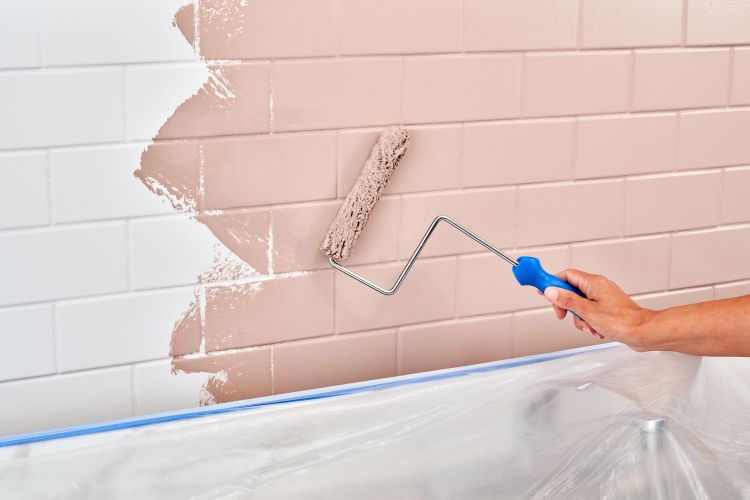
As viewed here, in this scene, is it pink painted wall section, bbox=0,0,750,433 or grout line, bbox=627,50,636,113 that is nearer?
pink painted wall section, bbox=0,0,750,433

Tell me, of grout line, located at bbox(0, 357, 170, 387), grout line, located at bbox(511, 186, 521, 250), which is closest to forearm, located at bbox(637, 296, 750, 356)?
grout line, located at bbox(511, 186, 521, 250)

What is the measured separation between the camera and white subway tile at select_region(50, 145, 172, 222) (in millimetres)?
1277

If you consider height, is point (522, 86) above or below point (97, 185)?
above

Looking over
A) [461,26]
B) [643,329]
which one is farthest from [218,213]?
[643,329]

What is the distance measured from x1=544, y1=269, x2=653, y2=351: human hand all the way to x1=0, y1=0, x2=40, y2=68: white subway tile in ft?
2.40

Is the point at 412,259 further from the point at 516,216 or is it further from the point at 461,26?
the point at 461,26

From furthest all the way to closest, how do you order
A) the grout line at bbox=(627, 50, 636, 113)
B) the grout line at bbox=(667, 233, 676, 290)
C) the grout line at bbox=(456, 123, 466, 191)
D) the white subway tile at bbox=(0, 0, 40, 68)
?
the grout line at bbox=(667, 233, 676, 290) → the grout line at bbox=(627, 50, 636, 113) → the grout line at bbox=(456, 123, 466, 191) → the white subway tile at bbox=(0, 0, 40, 68)

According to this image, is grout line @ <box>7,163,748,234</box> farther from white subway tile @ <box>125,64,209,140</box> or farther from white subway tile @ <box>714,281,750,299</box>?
white subway tile @ <box>714,281,750,299</box>

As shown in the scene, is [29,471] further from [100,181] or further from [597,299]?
[597,299]

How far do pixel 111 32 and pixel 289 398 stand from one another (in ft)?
1.85

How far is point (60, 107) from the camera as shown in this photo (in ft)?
4.13

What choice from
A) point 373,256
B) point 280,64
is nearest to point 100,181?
point 280,64

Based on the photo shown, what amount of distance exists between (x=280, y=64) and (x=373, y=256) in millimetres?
332

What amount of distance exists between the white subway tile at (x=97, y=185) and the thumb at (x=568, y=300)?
56 centimetres
